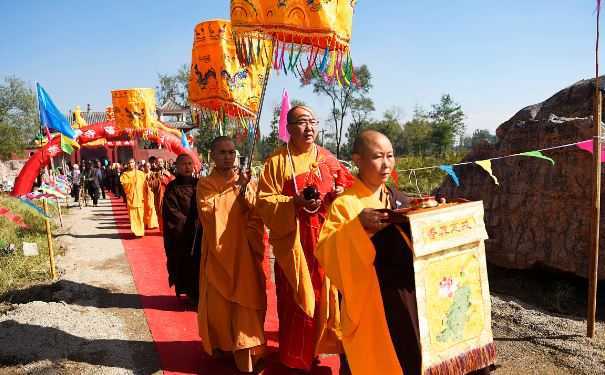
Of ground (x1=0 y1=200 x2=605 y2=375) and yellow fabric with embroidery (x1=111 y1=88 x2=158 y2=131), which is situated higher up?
yellow fabric with embroidery (x1=111 y1=88 x2=158 y2=131)

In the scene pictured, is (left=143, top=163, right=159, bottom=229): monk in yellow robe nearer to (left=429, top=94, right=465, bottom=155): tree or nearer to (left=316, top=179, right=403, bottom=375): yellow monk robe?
(left=316, top=179, right=403, bottom=375): yellow monk robe

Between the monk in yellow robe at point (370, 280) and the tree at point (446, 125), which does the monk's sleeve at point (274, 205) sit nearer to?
the monk in yellow robe at point (370, 280)

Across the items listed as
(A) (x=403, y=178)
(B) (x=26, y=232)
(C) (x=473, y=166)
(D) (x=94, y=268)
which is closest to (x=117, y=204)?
(B) (x=26, y=232)

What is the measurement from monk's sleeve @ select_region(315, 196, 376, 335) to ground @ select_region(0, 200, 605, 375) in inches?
67.0

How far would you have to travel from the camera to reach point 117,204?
17.1 metres

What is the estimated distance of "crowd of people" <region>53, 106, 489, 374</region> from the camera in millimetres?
2154

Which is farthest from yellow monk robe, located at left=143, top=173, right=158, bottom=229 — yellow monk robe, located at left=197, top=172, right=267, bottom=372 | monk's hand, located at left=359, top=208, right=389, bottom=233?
monk's hand, located at left=359, top=208, right=389, bottom=233

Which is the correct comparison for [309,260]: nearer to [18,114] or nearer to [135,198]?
[135,198]

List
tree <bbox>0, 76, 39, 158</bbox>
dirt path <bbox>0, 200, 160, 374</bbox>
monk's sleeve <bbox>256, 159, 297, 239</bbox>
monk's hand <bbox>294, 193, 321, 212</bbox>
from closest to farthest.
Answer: monk's hand <bbox>294, 193, 321, 212</bbox> → monk's sleeve <bbox>256, 159, 297, 239</bbox> → dirt path <bbox>0, 200, 160, 374</bbox> → tree <bbox>0, 76, 39, 158</bbox>

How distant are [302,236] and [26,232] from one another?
29.3 ft

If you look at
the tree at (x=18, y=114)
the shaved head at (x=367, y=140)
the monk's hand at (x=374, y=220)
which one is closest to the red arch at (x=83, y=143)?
the shaved head at (x=367, y=140)

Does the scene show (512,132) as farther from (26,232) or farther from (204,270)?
(26,232)

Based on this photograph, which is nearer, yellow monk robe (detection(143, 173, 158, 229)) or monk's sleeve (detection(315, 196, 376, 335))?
monk's sleeve (detection(315, 196, 376, 335))

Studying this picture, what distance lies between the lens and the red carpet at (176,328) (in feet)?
11.1
